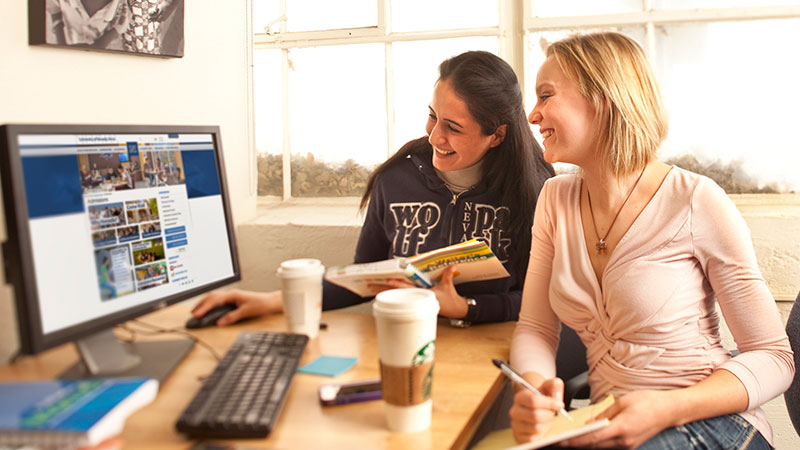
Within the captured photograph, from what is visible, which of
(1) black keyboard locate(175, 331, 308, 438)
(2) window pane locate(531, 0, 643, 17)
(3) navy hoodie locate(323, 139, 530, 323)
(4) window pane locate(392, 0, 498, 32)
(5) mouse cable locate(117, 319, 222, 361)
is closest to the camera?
(1) black keyboard locate(175, 331, 308, 438)

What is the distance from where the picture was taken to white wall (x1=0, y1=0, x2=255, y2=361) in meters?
1.41

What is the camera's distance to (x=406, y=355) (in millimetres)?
909

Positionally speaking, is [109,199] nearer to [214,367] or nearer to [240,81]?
[214,367]

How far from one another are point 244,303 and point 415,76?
1189 millimetres

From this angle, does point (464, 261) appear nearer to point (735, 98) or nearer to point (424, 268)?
point (424, 268)

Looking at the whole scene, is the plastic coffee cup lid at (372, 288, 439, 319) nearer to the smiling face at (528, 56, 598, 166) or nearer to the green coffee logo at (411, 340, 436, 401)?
the green coffee logo at (411, 340, 436, 401)

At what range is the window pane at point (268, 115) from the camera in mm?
2494

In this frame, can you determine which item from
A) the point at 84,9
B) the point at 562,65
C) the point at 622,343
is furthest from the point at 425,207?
the point at 84,9

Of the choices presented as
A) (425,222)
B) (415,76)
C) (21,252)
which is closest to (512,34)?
(415,76)

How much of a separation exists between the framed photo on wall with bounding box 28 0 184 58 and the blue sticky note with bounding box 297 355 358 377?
3.05 ft

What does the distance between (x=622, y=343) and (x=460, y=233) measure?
533mm

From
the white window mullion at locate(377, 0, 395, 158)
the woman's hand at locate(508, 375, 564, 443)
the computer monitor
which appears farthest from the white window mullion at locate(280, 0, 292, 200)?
the woman's hand at locate(508, 375, 564, 443)

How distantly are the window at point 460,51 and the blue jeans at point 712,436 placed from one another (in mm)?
1074

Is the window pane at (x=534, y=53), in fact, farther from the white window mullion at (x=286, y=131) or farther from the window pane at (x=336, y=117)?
the white window mullion at (x=286, y=131)
